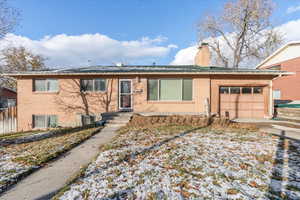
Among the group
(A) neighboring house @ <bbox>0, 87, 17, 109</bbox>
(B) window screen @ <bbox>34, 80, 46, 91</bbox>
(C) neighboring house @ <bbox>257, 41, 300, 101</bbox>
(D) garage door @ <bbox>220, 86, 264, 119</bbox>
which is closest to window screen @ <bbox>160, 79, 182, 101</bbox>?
(D) garage door @ <bbox>220, 86, 264, 119</bbox>

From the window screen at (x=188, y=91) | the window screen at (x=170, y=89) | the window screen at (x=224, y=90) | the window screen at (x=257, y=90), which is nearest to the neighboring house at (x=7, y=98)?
the window screen at (x=170, y=89)

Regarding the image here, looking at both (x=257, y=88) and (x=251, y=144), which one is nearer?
(x=251, y=144)

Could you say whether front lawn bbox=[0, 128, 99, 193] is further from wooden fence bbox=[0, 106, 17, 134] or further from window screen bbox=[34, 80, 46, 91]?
wooden fence bbox=[0, 106, 17, 134]

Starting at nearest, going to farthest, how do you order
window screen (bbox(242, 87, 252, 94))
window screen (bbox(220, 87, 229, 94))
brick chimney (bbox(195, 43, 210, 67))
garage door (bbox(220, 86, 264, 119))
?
garage door (bbox(220, 86, 264, 119))
window screen (bbox(242, 87, 252, 94))
window screen (bbox(220, 87, 229, 94))
brick chimney (bbox(195, 43, 210, 67))

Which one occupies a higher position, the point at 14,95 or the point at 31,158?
the point at 14,95

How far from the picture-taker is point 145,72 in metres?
9.23

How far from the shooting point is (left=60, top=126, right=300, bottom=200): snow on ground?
2.40 metres

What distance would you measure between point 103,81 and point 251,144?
901 centimetres

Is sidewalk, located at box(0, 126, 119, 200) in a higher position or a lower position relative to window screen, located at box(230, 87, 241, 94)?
lower

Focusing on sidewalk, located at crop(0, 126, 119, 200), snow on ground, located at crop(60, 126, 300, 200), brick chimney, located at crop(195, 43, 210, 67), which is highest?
brick chimney, located at crop(195, 43, 210, 67)

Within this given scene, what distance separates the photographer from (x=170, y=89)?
9.72 metres

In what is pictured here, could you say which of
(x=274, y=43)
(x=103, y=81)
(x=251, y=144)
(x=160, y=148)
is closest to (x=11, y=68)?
(x=103, y=81)

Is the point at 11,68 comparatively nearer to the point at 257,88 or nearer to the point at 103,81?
the point at 103,81

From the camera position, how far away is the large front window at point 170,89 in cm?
970
